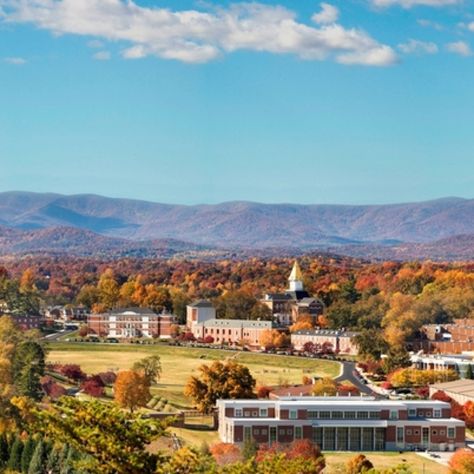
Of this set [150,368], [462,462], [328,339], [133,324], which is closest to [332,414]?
[462,462]

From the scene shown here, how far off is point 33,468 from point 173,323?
238ft

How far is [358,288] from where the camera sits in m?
127

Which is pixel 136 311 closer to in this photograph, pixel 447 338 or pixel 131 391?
pixel 447 338

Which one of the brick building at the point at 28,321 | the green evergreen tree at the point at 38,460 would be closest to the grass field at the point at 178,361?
the brick building at the point at 28,321

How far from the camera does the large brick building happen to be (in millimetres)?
108125

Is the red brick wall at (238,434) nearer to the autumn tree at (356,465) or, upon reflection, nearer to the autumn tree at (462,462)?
the autumn tree at (356,465)

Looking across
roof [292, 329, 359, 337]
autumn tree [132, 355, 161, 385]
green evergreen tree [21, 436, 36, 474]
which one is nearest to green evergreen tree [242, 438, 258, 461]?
green evergreen tree [21, 436, 36, 474]

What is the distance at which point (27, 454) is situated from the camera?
1550 inches

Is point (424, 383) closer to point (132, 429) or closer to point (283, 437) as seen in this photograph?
point (283, 437)

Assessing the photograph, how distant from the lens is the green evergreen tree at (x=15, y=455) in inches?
1547

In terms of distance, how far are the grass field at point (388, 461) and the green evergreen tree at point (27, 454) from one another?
9.85m

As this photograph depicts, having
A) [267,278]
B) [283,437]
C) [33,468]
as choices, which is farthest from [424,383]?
[267,278]

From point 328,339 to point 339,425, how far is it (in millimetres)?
44678

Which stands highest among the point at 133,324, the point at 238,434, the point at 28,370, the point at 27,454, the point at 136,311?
the point at 28,370
